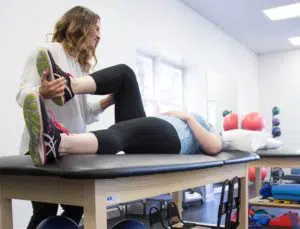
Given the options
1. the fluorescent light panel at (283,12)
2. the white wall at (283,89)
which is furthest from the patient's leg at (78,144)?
the white wall at (283,89)

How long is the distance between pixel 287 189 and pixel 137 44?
212cm

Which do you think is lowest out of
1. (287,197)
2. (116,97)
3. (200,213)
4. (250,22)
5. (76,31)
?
(200,213)

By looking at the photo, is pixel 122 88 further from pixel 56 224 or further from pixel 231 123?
pixel 231 123

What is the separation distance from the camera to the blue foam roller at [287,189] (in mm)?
2910

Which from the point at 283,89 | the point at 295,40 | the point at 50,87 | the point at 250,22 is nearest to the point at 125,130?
the point at 50,87

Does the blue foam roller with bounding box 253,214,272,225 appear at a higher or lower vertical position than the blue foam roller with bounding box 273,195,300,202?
lower

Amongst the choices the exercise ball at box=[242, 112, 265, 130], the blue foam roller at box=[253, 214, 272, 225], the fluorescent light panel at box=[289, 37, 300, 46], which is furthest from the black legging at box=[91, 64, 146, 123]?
the fluorescent light panel at box=[289, 37, 300, 46]

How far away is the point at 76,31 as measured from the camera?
1.61m

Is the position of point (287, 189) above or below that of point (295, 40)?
below

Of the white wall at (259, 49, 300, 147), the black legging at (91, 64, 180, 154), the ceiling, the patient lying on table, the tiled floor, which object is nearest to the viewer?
the patient lying on table

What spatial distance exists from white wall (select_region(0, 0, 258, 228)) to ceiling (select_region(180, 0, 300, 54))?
0.15 meters

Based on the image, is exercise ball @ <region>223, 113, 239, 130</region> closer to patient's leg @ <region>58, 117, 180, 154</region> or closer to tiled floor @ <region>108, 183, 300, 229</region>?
tiled floor @ <region>108, 183, 300, 229</region>

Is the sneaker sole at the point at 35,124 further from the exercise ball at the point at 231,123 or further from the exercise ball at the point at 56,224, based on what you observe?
the exercise ball at the point at 231,123

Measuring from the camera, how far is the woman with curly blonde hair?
129cm
